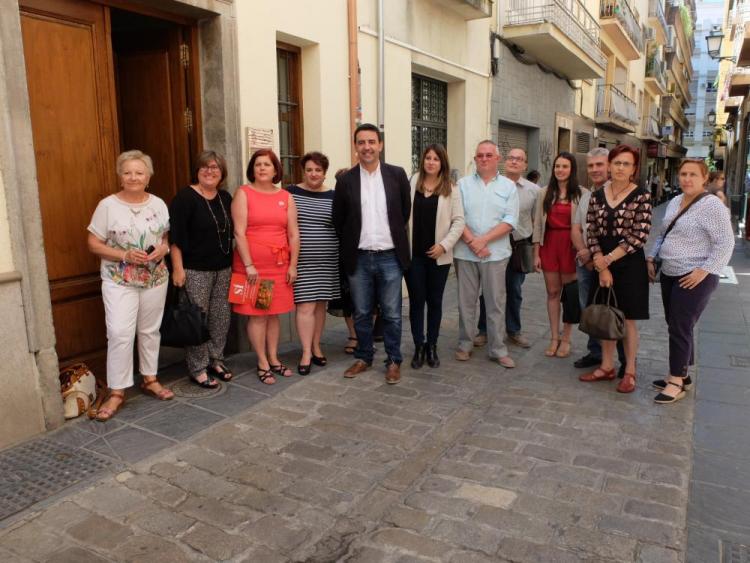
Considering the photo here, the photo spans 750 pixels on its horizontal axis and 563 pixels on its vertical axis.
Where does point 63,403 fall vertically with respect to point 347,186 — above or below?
below

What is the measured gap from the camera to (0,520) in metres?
2.95

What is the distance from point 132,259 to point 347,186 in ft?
5.41

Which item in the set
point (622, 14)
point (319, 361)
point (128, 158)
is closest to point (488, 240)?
point (319, 361)

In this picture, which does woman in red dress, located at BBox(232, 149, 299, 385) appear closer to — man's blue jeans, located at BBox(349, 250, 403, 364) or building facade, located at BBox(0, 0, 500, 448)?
man's blue jeans, located at BBox(349, 250, 403, 364)

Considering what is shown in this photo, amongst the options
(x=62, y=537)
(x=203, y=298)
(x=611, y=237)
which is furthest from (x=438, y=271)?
(x=62, y=537)

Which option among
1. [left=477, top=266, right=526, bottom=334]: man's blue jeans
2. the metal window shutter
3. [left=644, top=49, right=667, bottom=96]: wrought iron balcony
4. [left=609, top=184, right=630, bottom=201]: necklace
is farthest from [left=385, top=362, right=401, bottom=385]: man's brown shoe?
[left=644, top=49, right=667, bottom=96]: wrought iron balcony

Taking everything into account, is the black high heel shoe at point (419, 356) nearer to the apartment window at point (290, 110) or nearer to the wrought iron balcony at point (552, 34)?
the apartment window at point (290, 110)

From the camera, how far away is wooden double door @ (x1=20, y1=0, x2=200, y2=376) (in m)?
4.12

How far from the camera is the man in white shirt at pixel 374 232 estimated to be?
15.5ft

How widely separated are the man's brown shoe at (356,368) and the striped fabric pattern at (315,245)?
585 millimetres

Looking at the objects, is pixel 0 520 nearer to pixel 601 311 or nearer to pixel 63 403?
pixel 63 403

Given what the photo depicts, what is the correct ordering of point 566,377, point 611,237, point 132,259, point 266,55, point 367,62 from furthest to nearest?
point 367,62 < point 266,55 < point 566,377 < point 611,237 < point 132,259

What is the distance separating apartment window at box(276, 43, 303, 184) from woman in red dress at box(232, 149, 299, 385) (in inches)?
65.4

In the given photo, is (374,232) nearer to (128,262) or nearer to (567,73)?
(128,262)
